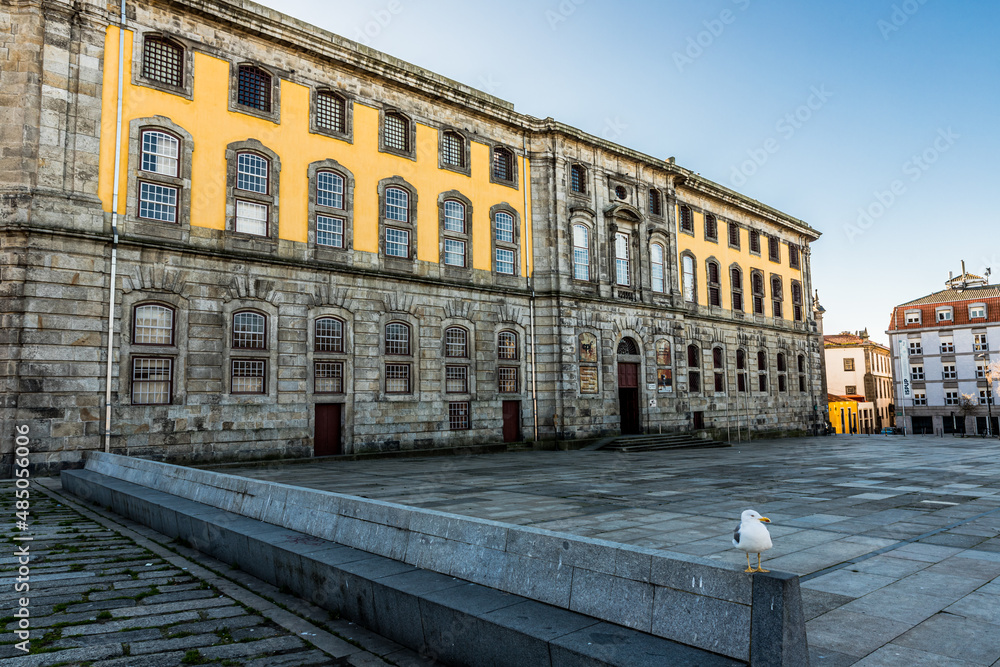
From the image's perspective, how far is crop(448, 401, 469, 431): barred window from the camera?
27.1 metres

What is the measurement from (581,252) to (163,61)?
19.0 metres

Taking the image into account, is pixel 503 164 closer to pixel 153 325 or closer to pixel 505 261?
pixel 505 261

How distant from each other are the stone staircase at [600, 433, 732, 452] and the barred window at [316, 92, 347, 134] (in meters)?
17.6

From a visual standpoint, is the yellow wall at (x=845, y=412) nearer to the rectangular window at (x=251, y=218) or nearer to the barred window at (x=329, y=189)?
the barred window at (x=329, y=189)

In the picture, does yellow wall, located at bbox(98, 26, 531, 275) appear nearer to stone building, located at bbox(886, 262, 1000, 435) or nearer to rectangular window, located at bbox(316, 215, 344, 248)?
rectangular window, located at bbox(316, 215, 344, 248)

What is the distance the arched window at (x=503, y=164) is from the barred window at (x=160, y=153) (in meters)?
13.8

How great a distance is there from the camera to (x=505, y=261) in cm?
3005

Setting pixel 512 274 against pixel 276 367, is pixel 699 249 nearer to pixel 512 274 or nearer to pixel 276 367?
pixel 512 274

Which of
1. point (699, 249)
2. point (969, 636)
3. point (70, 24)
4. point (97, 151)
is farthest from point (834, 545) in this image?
point (699, 249)

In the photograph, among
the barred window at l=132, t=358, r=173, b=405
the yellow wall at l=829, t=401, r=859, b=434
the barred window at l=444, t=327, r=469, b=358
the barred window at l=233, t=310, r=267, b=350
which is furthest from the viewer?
the yellow wall at l=829, t=401, r=859, b=434

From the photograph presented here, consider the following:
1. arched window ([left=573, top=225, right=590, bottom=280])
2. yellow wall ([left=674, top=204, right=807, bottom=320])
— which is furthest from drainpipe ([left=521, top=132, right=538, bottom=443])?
yellow wall ([left=674, top=204, right=807, bottom=320])

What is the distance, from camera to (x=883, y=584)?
6.95m

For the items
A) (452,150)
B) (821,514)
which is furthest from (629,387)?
(821,514)

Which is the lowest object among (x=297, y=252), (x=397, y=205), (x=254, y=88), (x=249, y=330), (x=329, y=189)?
(x=249, y=330)
